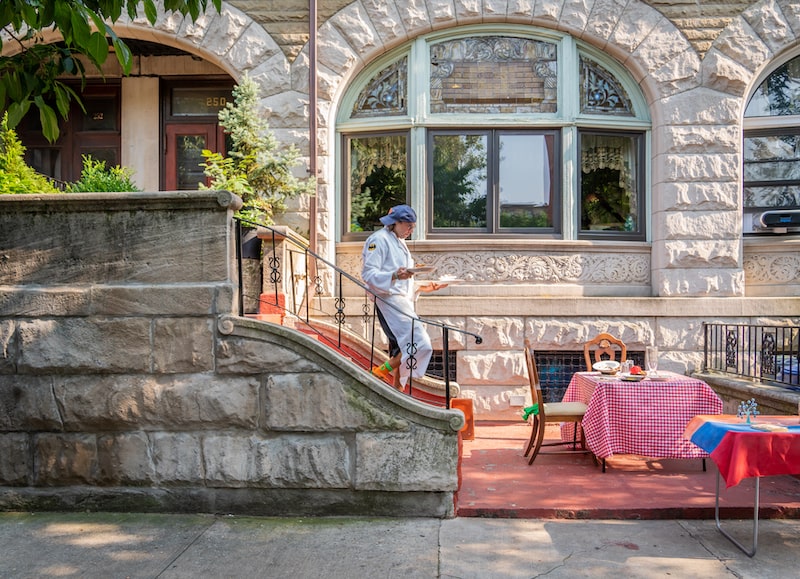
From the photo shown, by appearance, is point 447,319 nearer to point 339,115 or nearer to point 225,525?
point 339,115

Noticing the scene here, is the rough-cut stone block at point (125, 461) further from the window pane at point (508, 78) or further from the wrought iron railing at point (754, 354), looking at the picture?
the window pane at point (508, 78)

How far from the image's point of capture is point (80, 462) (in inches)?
245

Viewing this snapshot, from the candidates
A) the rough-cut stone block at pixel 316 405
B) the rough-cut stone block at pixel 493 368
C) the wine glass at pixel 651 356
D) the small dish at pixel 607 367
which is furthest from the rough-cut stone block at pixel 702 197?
the rough-cut stone block at pixel 316 405

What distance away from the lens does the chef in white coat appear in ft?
23.7

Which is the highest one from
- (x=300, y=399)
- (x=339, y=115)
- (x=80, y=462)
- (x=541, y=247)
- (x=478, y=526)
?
(x=339, y=115)

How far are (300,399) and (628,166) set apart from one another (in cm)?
678

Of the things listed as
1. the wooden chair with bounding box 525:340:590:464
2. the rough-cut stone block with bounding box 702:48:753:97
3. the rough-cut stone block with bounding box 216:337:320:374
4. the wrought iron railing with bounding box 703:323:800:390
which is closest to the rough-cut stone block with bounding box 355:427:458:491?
the rough-cut stone block with bounding box 216:337:320:374

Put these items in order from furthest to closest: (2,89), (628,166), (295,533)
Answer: (628,166) → (295,533) → (2,89)

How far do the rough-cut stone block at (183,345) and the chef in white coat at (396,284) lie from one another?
5.53 ft

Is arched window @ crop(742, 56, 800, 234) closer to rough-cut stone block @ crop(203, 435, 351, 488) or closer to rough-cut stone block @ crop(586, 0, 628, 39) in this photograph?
rough-cut stone block @ crop(586, 0, 628, 39)

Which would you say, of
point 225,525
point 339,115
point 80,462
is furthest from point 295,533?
point 339,115

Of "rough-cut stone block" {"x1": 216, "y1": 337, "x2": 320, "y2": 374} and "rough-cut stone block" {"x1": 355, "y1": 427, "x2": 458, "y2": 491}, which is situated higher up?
"rough-cut stone block" {"x1": 216, "y1": 337, "x2": 320, "y2": 374}

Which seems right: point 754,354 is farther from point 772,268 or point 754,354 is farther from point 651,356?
point 772,268

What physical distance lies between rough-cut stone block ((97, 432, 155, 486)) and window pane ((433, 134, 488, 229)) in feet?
18.8
